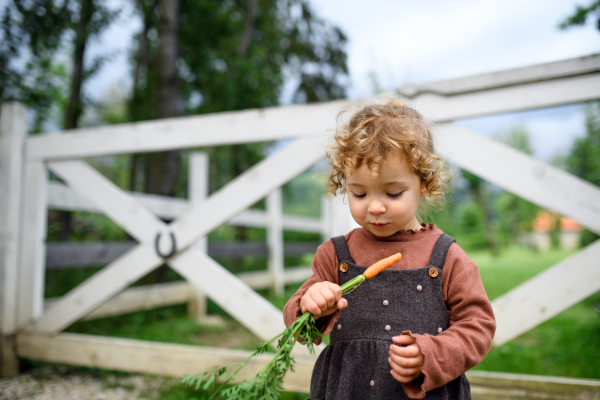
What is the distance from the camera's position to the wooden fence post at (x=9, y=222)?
2.66m

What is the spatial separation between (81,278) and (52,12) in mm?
3094

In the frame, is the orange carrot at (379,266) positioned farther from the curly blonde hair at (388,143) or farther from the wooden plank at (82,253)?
the wooden plank at (82,253)

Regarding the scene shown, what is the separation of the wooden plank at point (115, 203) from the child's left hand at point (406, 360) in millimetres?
1696

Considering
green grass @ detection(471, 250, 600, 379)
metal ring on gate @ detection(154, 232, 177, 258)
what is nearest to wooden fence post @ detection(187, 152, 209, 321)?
metal ring on gate @ detection(154, 232, 177, 258)

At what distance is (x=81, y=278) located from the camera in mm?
4797

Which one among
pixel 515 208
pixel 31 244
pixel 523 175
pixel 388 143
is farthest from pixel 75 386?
pixel 515 208

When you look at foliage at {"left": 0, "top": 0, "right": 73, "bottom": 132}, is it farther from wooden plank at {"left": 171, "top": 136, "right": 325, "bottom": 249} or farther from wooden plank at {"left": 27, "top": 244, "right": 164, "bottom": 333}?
wooden plank at {"left": 171, "top": 136, "right": 325, "bottom": 249}

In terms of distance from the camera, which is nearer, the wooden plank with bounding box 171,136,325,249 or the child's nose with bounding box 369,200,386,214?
the child's nose with bounding box 369,200,386,214

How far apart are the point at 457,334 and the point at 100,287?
220cm

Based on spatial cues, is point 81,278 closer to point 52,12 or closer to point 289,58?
point 52,12

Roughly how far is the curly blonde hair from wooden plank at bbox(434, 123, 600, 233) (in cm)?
49

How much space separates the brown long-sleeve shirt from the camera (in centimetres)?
101

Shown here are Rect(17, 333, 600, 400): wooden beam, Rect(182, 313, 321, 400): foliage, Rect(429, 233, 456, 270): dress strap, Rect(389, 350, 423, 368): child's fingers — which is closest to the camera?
Rect(389, 350, 423, 368): child's fingers

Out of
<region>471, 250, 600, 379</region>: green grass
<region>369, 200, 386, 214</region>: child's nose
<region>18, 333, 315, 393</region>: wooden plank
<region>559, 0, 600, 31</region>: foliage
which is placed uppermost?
<region>559, 0, 600, 31</region>: foliage
